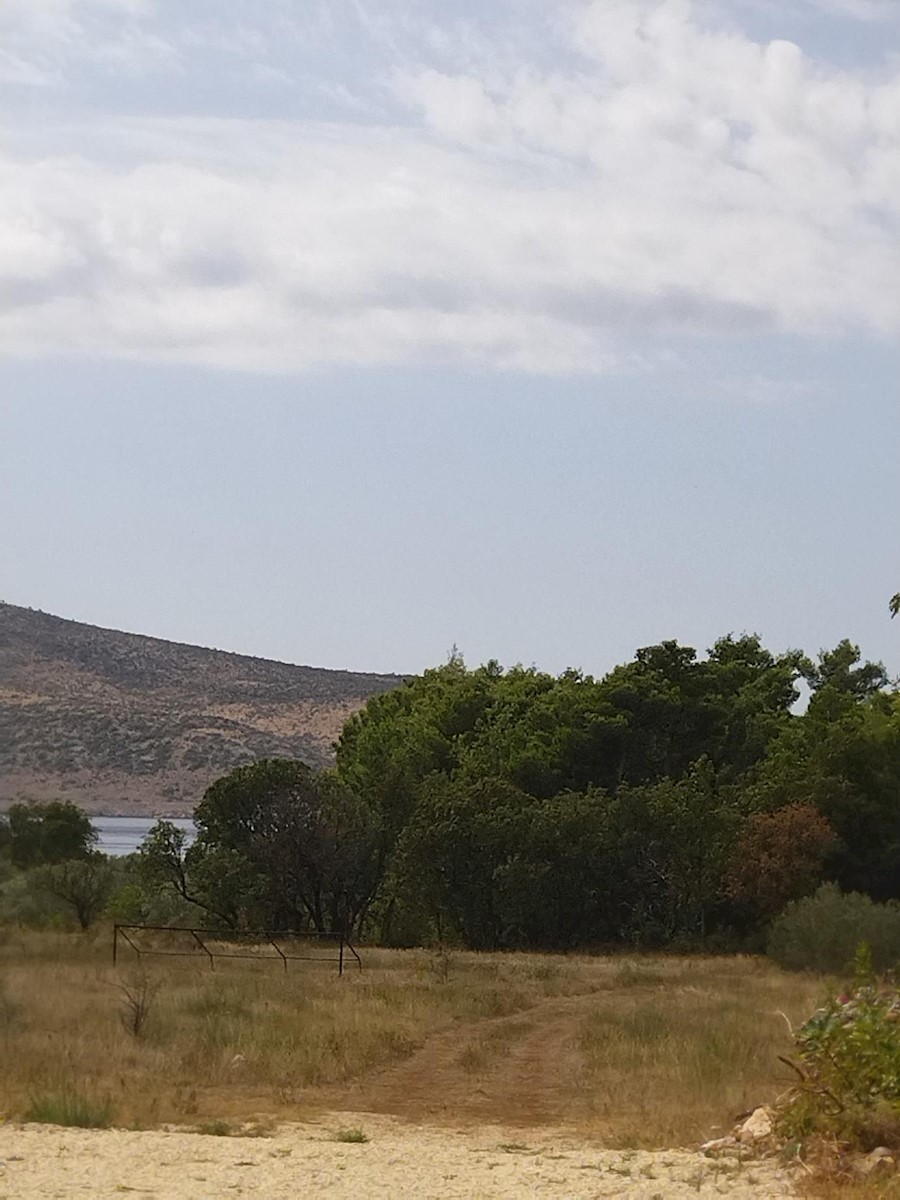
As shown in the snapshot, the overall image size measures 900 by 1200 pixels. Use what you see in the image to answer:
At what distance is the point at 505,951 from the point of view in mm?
42750

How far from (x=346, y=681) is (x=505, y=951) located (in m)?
68.1

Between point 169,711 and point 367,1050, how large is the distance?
7603cm

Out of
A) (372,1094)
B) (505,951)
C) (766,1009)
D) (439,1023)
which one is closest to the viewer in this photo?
(372,1094)

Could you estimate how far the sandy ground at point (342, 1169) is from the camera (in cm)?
1061

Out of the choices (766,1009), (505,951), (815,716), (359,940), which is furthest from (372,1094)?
(815,716)

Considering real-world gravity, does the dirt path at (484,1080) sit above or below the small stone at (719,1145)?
below

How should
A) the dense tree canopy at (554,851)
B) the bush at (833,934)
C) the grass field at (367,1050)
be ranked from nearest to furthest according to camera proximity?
the grass field at (367,1050) < the bush at (833,934) < the dense tree canopy at (554,851)

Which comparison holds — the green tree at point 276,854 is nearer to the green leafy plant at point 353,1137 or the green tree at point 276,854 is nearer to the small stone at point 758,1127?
the green leafy plant at point 353,1137

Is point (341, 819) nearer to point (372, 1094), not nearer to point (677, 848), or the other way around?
point (677, 848)

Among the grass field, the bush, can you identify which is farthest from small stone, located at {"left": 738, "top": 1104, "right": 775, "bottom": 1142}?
the bush

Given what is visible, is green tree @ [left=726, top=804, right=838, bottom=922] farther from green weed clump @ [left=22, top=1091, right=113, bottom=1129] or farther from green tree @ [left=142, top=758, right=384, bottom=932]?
green weed clump @ [left=22, top=1091, right=113, bottom=1129]

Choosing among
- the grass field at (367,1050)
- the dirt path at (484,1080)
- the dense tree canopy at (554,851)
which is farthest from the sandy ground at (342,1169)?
the dense tree canopy at (554,851)

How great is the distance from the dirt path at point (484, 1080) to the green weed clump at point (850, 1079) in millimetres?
3294

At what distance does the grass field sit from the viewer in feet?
50.0
